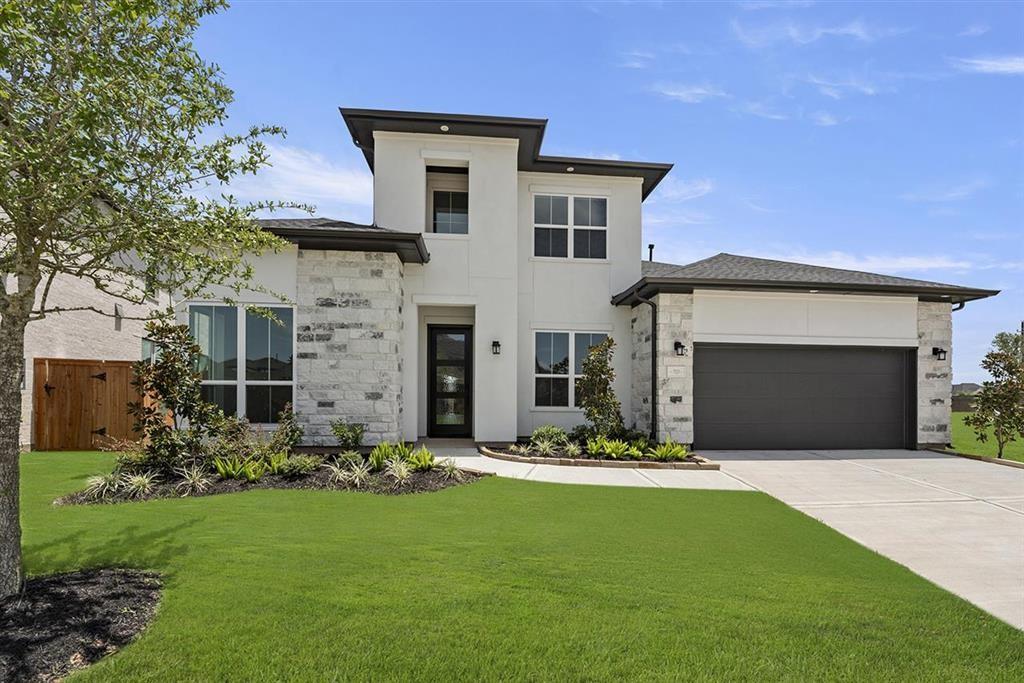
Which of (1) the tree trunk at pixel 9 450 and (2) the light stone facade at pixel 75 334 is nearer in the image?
(1) the tree trunk at pixel 9 450

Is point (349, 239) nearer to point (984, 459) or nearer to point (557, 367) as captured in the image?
point (557, 367)

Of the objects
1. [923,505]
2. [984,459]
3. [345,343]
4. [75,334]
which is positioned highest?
[75,334]

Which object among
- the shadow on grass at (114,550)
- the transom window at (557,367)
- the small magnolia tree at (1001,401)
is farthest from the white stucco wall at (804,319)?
the shadow on grass at (114,550)

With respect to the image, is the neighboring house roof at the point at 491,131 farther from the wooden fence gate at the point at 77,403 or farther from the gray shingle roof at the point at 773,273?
the wooden fence gate at the point at 77,403

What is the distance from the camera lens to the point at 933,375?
11.3 m

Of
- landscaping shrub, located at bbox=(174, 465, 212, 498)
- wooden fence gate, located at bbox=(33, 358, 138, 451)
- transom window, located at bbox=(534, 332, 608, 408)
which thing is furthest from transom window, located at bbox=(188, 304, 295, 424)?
transom window, located at bbox=(534, 332, 608, 408)

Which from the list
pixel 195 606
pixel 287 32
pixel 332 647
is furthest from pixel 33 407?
pixel 332 647

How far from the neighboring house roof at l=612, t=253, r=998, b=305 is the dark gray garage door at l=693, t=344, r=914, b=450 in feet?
4.39

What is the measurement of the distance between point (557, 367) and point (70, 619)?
30.8 feet

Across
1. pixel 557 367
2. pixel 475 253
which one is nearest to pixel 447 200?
pixel 475 253

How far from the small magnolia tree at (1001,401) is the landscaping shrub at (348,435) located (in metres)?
12.2

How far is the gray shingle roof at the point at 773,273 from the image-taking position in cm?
1067

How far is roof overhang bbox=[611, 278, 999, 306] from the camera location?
10391 mm

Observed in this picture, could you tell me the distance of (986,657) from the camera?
300cm
